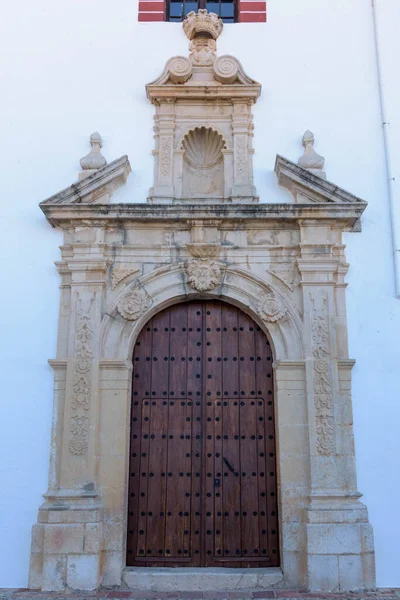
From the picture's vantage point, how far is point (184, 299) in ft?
19.2

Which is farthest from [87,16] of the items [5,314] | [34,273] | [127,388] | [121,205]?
[127,388]

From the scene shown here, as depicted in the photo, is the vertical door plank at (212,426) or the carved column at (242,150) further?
the carved column at (242,150)

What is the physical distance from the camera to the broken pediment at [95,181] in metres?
5.83

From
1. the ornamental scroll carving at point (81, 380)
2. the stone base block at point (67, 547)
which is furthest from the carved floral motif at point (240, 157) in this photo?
the stone base block at point (67, 547)

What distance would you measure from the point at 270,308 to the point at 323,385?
823 mm

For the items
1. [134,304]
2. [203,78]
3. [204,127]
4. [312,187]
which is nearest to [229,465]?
[134,304]

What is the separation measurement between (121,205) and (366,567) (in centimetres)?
371

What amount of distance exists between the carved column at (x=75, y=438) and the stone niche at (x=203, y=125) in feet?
3.41

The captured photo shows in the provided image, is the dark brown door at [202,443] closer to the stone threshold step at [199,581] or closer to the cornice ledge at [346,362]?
the stone threshold step at [199,581]

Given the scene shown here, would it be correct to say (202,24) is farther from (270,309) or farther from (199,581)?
(199,581)

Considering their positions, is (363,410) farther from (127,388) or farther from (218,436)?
(127,388)

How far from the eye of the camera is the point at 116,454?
212 inches

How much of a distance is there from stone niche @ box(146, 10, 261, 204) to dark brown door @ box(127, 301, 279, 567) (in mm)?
1251

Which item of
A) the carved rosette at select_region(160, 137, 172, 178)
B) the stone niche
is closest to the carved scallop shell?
the stone niche
